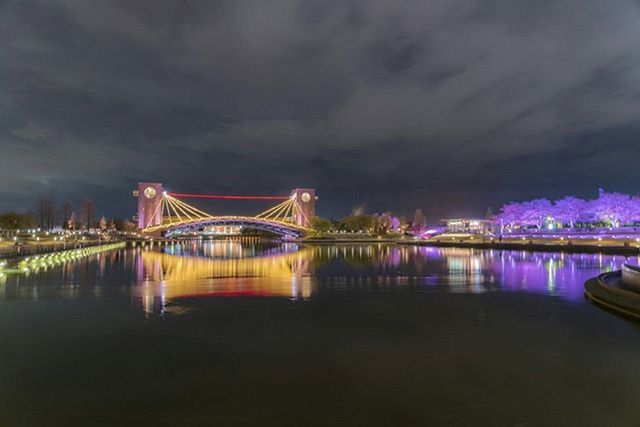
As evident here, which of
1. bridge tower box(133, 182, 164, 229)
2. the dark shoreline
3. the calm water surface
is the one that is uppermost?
bridge tower box(133, 182, 164, 229)

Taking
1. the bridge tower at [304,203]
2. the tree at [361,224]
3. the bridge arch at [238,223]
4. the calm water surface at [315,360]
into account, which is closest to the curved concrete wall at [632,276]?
the calm water surface at [315,360]

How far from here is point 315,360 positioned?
8.75 metres

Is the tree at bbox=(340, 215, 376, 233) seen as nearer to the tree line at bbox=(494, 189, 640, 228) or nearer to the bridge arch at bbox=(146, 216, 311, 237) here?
the bridge arch at bbox=(146, 216, 311, 237)

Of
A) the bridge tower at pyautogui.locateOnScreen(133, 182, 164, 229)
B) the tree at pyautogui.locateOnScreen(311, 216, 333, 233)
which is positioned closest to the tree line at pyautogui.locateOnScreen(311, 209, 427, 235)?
the tree at pyautogui.locateOnScreen(311, 216, 333, 233)

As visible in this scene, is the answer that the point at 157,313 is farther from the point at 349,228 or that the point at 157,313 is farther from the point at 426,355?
the point at 349,228

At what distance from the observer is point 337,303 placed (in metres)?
15.5

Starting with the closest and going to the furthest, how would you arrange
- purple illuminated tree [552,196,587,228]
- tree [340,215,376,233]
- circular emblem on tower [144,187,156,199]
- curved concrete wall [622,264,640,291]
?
curved concrete wall [622,264,640,291] < purple illuminated tree [552,196,587,228] < tree [340,215,376,233] < circular emblem on tower [144,187,156,199]

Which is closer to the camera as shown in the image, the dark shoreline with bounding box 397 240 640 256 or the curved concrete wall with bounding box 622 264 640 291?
the curved concrete wall with bounding box 622 264 640 291

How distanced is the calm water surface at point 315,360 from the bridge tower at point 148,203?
352ft

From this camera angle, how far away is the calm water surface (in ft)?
21.2

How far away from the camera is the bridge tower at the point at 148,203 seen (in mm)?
119062

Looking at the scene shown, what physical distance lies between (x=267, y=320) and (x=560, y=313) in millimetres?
8612

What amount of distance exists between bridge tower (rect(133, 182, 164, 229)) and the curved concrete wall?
380 feet

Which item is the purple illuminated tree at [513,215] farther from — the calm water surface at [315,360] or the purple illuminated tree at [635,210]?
the calm water surface at [315,360]
